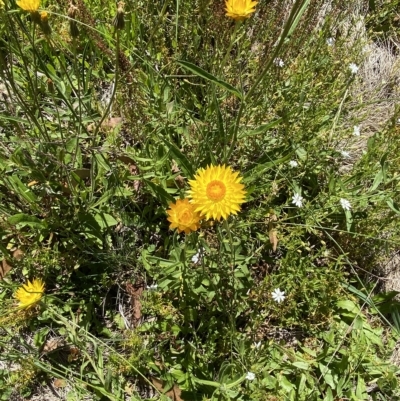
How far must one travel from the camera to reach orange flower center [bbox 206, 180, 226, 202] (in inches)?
50.4

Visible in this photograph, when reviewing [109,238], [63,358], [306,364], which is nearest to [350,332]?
[306,364]

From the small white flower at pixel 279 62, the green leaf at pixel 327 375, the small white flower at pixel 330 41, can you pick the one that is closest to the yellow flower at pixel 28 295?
the green leaf at pixel 327 375

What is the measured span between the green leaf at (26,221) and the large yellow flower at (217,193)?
0.73 m

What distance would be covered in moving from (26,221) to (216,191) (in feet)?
2.75

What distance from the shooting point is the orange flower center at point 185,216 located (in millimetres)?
1328

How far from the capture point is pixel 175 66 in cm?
216

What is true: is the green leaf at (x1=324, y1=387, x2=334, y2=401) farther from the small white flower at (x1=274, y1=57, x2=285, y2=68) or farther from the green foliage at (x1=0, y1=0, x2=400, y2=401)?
the small white flower at (x1=274, y1=57, x2=285, y2=68)

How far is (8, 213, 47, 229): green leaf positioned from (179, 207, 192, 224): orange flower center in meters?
0.68

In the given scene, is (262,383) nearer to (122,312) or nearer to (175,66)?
(122,312)

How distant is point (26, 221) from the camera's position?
1.69 meters

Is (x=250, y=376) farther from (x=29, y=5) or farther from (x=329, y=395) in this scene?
(x=29, y=5)

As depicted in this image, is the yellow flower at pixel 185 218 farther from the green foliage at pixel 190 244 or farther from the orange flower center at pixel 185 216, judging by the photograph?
the green foliage at pixel 190 244

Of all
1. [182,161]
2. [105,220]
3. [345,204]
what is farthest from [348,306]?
[105,220]

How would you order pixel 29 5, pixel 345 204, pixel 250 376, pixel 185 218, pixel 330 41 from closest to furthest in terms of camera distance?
pixel 29 5 → pixel 185 218 → pixel 250 376 → pixel 345 204 → pixel 330 41
